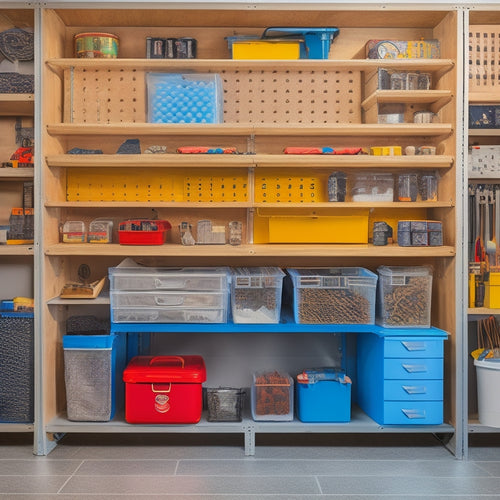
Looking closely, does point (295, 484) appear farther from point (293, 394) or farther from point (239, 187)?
point (239, 187)

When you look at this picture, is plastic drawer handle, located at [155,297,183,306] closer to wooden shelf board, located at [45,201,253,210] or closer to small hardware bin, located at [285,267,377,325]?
wooden shelf board, located at [45,201,253,210]

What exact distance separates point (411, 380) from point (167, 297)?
4.79ft

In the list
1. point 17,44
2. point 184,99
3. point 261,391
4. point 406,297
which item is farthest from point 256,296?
point 17,44

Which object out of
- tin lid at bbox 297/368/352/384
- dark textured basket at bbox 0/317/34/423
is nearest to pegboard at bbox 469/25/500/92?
tin lid at bbox 297/368/352/384

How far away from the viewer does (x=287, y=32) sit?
4062 millimetres

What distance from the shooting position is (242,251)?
383 cm

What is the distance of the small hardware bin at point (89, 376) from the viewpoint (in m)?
3.85

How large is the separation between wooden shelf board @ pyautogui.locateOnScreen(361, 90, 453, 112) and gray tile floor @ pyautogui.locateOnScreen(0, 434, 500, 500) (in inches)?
80.5

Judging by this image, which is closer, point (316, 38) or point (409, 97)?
point (409, 97)

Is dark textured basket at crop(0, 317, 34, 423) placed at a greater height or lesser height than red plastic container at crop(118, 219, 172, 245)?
lesser

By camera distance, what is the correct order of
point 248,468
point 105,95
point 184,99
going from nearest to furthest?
point 248,468 < point 184,99 < point 105,95

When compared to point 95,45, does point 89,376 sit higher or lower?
lower

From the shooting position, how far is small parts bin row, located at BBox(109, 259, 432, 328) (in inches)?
150

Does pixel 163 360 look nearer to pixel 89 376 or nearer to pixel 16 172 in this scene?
pixel 89 376
